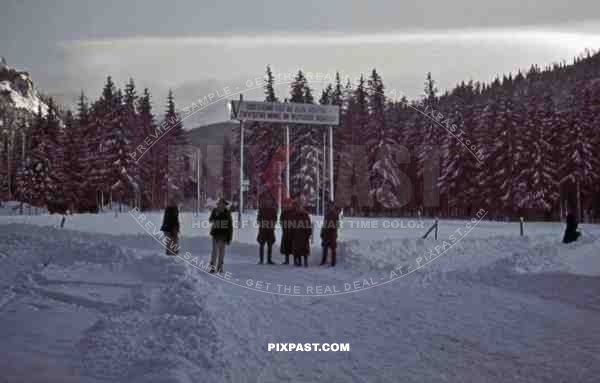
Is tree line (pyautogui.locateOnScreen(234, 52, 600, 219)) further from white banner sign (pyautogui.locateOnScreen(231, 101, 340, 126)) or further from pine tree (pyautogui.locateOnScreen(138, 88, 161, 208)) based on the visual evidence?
white banner sign (pyautogui.locateOnScreen(231, 101, 340, 126))

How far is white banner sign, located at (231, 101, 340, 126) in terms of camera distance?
22031 millimetres

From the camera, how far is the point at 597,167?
4116 cm

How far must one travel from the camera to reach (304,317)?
8039mm

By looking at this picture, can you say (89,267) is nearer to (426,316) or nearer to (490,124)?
(426,316)

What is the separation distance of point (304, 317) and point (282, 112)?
15.5 m

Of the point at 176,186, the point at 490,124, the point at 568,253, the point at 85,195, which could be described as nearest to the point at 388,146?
the point at 490,124

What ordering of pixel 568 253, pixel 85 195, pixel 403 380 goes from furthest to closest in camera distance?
pixel 85 195
pixel 568 253
pixel 403 380

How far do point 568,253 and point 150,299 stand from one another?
1154cm

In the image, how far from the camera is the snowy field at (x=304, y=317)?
5.32 m

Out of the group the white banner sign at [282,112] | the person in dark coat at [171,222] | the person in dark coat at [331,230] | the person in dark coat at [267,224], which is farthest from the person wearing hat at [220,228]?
the white banner sign at [282,112]

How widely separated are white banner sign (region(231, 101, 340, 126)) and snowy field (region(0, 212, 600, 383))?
820 centimetres

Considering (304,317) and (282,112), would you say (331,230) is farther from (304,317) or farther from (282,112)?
(282,112)

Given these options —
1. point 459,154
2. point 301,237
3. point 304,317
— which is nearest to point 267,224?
point 301,237

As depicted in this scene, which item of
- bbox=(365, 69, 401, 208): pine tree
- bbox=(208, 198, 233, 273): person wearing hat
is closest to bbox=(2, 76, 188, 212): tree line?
bbox=(365, 69, 401, 208): pine tree
